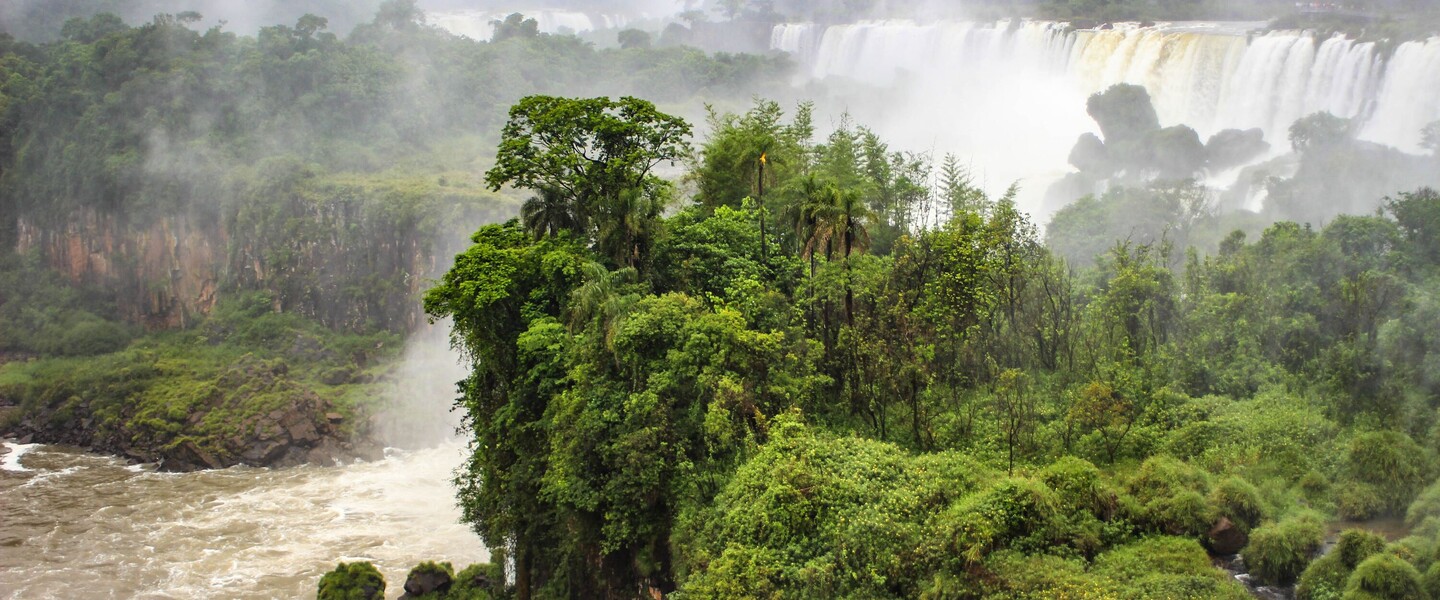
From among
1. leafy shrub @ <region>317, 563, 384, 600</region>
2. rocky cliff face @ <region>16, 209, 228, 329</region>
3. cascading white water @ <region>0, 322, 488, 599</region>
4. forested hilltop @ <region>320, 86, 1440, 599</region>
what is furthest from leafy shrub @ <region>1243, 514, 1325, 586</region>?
rocky cliff face @ <region>16, 209, 228, 329</region>

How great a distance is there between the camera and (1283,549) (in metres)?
20.7

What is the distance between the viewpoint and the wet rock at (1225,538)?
71.5ft

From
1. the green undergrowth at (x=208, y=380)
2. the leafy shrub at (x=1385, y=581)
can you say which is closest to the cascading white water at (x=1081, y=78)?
the leafy shrub at (x=1385, y=581)

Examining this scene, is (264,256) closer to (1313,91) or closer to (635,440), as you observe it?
(635,440)

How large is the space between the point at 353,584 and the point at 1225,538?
27.3 meters

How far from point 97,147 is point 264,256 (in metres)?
19.3

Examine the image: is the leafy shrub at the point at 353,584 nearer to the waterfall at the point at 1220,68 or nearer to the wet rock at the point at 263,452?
the wet rock at the point at 263,452

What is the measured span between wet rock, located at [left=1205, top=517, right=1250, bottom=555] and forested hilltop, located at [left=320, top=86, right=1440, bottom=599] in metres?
0.06

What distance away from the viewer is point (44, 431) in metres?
61.3

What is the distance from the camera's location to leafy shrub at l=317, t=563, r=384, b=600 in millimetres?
36156

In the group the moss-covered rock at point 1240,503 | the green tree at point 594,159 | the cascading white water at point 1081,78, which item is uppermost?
the cascading white water at point 1081,78

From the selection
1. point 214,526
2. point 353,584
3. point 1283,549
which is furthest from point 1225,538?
point 214,526

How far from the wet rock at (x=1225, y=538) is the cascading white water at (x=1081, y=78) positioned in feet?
122

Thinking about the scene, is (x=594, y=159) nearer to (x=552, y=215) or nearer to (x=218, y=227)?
(x=552, y=215)
